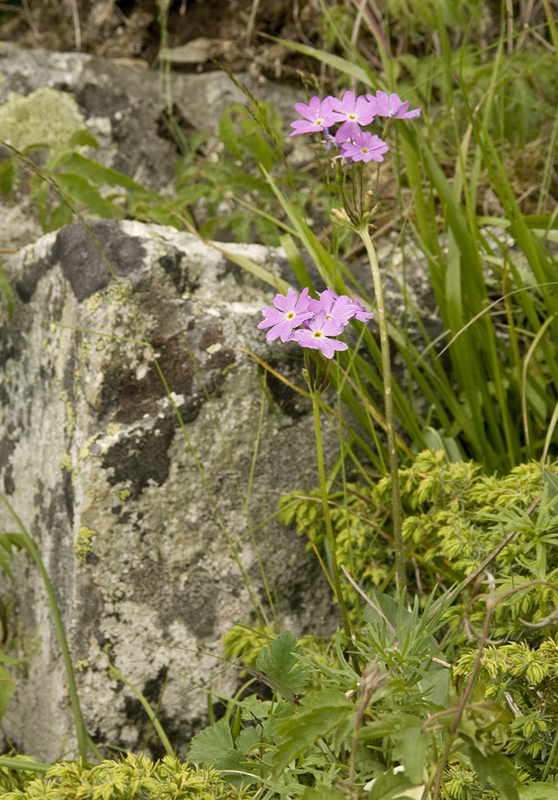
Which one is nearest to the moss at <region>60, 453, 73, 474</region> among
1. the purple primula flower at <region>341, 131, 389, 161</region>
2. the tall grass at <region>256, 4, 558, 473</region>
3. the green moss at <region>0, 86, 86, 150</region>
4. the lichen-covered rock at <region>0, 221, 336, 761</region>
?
the lichen-covered rock at <region>0, 221, 336, 761</region>

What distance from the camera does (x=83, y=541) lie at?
1.81m

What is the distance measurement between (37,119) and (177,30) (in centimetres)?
126

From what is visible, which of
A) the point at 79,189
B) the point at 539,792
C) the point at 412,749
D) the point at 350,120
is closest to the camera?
the point at 412,749

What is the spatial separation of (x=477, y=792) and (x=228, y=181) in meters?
2.11

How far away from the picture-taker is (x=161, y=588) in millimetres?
1868

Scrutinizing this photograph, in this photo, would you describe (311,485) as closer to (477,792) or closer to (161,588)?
(161,588)

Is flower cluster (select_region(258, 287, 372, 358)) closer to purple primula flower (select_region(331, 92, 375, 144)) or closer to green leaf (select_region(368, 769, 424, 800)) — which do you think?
purple primula flower (select_region(331, 92, 375, 144))

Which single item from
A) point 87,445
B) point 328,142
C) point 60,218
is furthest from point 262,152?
point 87,445

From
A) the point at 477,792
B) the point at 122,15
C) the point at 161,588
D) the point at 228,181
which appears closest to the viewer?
the point at 477,792

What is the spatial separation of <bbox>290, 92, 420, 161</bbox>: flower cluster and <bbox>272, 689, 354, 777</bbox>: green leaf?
1096 millimetres

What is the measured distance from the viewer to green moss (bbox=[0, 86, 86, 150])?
2.90m

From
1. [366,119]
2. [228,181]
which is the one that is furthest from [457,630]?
[228,181]

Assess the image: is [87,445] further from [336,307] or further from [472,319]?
[472,319]

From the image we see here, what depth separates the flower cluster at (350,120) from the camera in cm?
138
